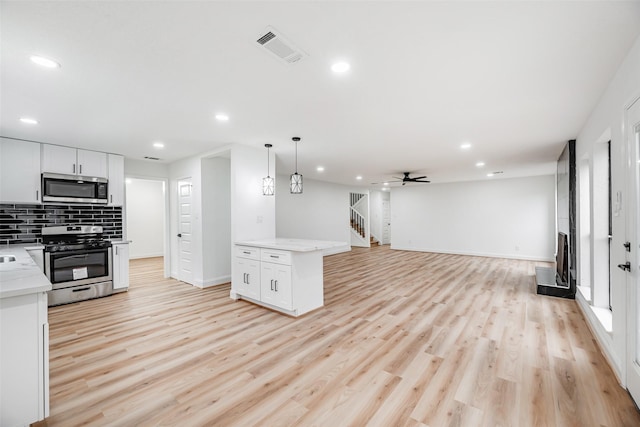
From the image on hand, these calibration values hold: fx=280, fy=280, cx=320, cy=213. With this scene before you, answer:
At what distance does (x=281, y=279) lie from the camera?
3.72 meters

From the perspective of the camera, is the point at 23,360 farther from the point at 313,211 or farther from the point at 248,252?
the point at 313,211

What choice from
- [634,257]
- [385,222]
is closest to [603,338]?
[634,257]

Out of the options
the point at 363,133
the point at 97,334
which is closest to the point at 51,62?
the point at 97,334

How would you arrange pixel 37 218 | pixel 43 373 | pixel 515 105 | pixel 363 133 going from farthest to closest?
pixel 37 218 < pixel 363 133 < pixel 515 105 < pixel 43 373

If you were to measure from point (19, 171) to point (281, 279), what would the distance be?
415 cm

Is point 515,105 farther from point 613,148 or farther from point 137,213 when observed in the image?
point 137,213

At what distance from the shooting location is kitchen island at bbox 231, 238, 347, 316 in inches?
143

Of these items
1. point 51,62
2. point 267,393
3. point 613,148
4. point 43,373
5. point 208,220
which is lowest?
point 267,393

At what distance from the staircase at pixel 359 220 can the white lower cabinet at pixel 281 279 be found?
7.29 metres

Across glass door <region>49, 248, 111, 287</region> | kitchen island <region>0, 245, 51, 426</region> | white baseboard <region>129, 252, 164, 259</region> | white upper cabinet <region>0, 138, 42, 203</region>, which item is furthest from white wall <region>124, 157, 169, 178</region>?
Answer: kitchen island <region>0, 245, 51, 426</region>

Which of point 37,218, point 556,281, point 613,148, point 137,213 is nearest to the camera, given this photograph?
point 613,148

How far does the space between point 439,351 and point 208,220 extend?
431cm

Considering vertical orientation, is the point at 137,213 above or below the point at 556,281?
above

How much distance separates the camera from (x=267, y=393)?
2.11 meters
